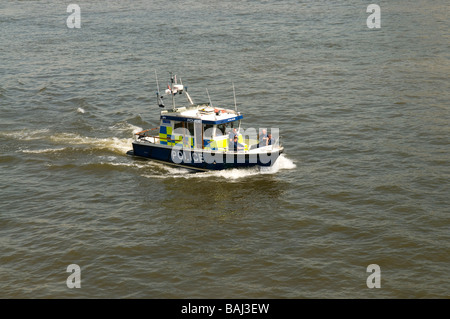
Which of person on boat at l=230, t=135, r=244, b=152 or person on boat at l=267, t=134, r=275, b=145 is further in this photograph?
person on boat at l=267, t=134, r=275, b=145

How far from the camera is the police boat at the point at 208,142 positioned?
3406cm

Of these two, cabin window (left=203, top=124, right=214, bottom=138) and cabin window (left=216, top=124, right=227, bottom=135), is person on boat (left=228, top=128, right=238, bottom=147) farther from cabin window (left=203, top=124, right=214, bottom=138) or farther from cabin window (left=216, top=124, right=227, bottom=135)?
cabin window (left=203, top=124, right=214, bottom=138)

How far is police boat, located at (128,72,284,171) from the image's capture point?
34.1 m

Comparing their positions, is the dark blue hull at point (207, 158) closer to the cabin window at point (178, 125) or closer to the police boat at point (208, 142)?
the police boat at point (208, 142)

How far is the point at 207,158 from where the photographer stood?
34562mm

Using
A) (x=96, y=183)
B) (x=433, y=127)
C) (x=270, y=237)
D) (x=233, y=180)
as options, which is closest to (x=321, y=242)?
(x=270, y=237)

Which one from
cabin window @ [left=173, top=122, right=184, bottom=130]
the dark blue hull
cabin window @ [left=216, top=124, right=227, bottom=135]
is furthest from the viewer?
cabin window @ [left=173, top=122, right=184, bottom=130]

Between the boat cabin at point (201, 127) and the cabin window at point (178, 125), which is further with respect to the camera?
the cabin window at point (178, 125)

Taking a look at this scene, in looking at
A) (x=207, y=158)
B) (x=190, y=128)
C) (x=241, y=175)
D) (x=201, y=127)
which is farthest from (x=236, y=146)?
(x=190, y=128)

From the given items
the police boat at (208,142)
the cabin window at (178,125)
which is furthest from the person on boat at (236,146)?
the cabin window at (178,125)

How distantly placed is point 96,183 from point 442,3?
210 ft

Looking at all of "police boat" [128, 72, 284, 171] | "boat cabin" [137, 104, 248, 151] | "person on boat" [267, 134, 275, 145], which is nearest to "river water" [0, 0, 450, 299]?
"police boat" [128, 72, 284, 171]

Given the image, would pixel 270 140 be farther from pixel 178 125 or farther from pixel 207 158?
pixel 178 125

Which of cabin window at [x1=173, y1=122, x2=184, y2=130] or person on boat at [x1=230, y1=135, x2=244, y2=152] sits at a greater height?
cabin window at [x1=173, y1=122, x2=184, y2=130]
